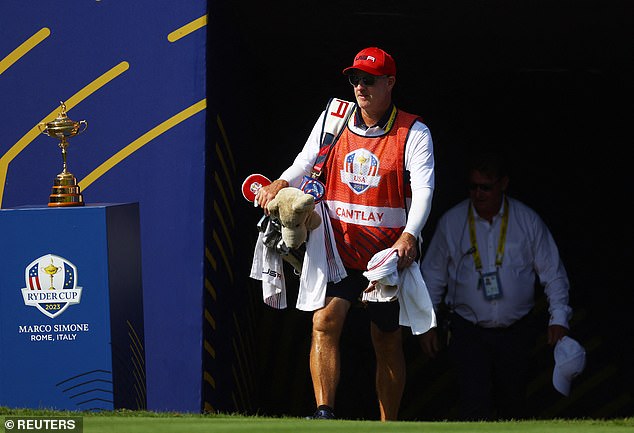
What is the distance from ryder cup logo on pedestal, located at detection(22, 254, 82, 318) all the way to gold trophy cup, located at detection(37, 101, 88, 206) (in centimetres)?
31

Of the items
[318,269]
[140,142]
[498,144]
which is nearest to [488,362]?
[318,269]

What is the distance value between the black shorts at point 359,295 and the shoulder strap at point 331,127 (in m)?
0.53

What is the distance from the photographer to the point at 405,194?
563 centimetres

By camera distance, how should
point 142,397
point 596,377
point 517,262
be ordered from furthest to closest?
point 596,377 < point 517,262 < point 142,397

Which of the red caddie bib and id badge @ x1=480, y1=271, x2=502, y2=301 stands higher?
the red caddie bib

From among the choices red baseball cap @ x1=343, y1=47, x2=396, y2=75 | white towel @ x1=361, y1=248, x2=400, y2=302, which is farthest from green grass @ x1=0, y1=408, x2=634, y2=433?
red baseball cap @ x1=343, y1=47, x2=396, y2=75

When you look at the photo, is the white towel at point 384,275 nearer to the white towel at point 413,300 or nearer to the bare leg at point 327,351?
the white towel at point 413,300

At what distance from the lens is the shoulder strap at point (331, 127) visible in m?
5.68

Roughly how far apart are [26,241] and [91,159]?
93 cm

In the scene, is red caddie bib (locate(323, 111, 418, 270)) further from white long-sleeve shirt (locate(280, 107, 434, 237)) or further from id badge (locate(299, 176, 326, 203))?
id badge (locate(299, 176, 326, 203))

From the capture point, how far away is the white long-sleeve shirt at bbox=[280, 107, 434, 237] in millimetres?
5422

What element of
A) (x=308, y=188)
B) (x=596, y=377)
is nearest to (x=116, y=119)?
(x=308, y=188)

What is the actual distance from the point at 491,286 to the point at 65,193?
284cm

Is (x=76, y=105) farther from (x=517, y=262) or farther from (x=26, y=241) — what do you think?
(x=517, y=262)
